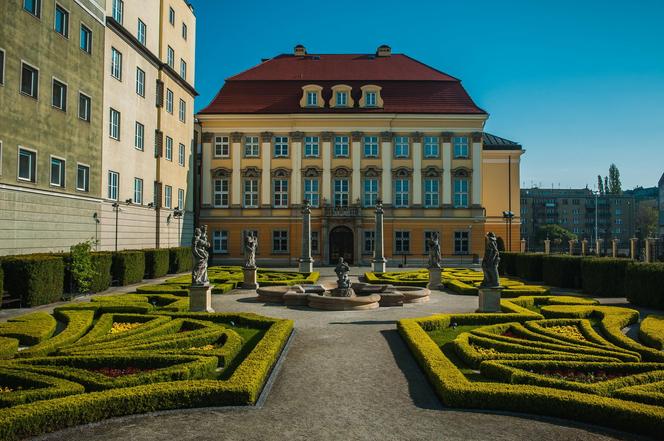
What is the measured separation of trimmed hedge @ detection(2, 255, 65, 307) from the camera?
63.3 feet

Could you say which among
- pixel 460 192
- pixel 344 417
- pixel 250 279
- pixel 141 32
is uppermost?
pixel 141 32

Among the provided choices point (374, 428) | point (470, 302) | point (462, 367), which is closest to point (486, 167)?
point (470, 302)

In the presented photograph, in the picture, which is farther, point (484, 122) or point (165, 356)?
point (484, 122)

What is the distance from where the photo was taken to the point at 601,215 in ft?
425

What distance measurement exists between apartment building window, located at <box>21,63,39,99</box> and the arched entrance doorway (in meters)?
28.0

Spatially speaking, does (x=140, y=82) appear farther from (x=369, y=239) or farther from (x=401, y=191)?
(x=401, y=191)

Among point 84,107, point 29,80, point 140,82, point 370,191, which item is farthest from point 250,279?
point 370,191

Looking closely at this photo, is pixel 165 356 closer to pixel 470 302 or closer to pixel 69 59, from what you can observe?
pixel 470 302

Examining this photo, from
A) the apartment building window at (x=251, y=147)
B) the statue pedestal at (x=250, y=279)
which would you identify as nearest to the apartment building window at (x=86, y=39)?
the statue pedestal at (x=250, y=279)

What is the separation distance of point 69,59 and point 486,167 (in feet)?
130

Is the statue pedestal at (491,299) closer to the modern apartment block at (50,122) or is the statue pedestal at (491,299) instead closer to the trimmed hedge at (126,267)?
the trimmed hedge at (126,267)

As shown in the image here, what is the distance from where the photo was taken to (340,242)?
1868 inches

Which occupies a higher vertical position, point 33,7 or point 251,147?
point 33,7

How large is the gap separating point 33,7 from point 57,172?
25.0 ft
